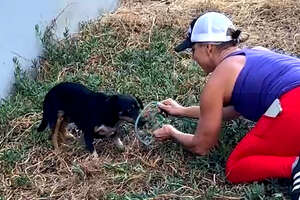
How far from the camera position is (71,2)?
6.33 m

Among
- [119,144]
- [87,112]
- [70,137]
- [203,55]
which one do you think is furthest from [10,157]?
[203,55]

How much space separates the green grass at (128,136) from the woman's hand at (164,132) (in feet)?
0.27

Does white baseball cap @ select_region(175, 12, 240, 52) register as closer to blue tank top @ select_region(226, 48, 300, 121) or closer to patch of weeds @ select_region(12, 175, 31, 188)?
blue tank top @ select_region(226, 48, 300, 121)

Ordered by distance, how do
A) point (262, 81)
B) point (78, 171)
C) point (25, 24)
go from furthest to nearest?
point (25, 24), point (78, 171), point (262, 81)

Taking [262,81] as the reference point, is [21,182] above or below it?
below

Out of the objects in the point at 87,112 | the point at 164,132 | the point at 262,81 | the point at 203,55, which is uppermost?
the point at 203,55

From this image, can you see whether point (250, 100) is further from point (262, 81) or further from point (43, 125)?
point (43, 125)

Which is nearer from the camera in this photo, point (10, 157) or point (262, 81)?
point (262, 81)

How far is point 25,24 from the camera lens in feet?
18.4

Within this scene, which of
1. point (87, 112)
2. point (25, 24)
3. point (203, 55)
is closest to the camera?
point (203, 55)

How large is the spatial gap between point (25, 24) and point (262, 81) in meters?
2.35

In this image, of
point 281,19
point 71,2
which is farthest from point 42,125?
point 281,19

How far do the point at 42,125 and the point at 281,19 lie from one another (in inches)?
122

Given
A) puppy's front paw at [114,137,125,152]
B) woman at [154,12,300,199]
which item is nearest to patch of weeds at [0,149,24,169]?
puppy's front paw at [114,137,125,152]
